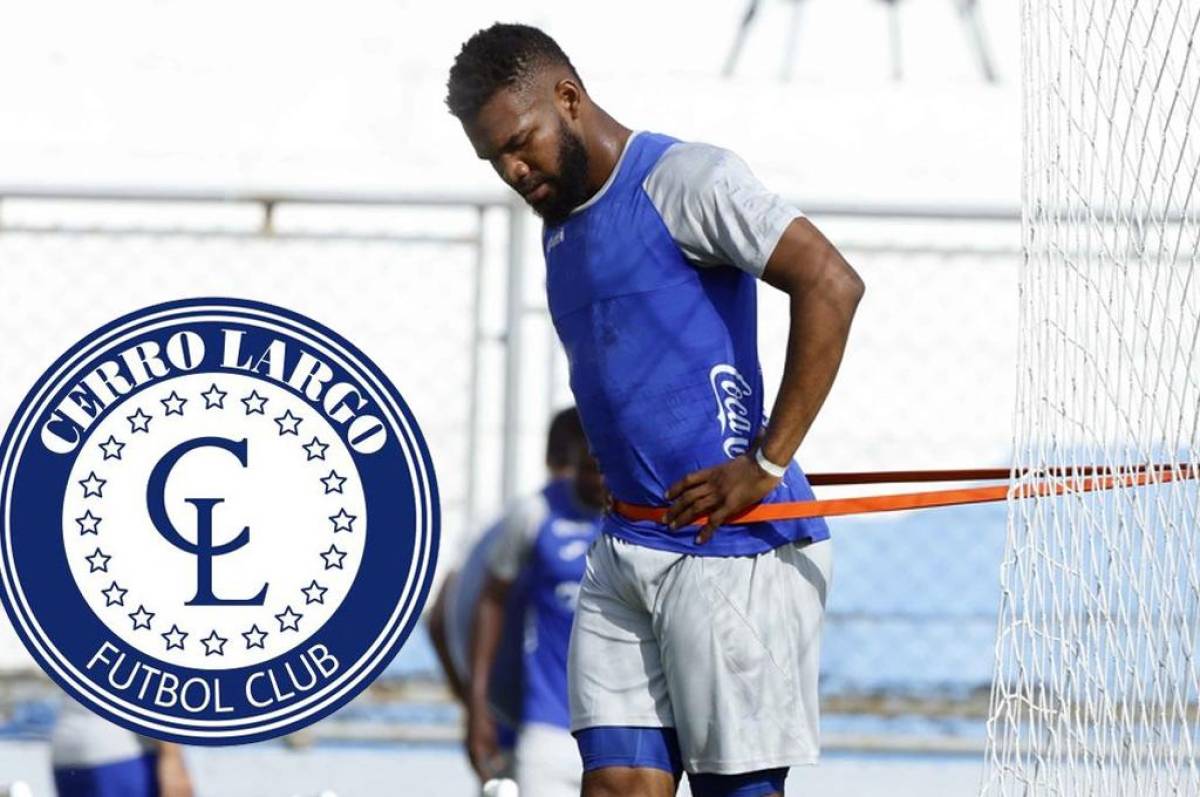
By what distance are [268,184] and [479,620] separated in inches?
48.8

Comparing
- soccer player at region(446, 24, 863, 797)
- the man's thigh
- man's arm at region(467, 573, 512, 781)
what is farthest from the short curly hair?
man's arm at region(467, 573, 512, 781)

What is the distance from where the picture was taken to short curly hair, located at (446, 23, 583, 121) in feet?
10.9

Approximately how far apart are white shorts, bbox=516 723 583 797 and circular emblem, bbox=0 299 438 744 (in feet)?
1.74

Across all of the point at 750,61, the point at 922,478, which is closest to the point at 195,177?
the point at 922,478

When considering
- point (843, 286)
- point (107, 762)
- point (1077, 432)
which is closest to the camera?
point (843, 286)

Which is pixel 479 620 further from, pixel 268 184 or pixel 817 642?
pixel 817 642

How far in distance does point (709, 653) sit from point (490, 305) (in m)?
2.29

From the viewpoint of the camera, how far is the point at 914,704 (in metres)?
5.79

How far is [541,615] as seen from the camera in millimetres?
5465

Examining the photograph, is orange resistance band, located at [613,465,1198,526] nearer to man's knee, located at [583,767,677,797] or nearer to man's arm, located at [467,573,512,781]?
man's knee, located at [583,767,677,797]

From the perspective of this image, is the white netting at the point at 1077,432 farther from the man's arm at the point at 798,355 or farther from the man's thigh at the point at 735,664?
the man's arm at the point at 798,355

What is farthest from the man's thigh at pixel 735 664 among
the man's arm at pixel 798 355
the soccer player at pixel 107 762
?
the soccer player at pixel 107 762

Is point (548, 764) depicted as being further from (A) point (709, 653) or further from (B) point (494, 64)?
(B) point (494, 64)

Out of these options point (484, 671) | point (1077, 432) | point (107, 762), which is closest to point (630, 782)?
point (1077, 432)
